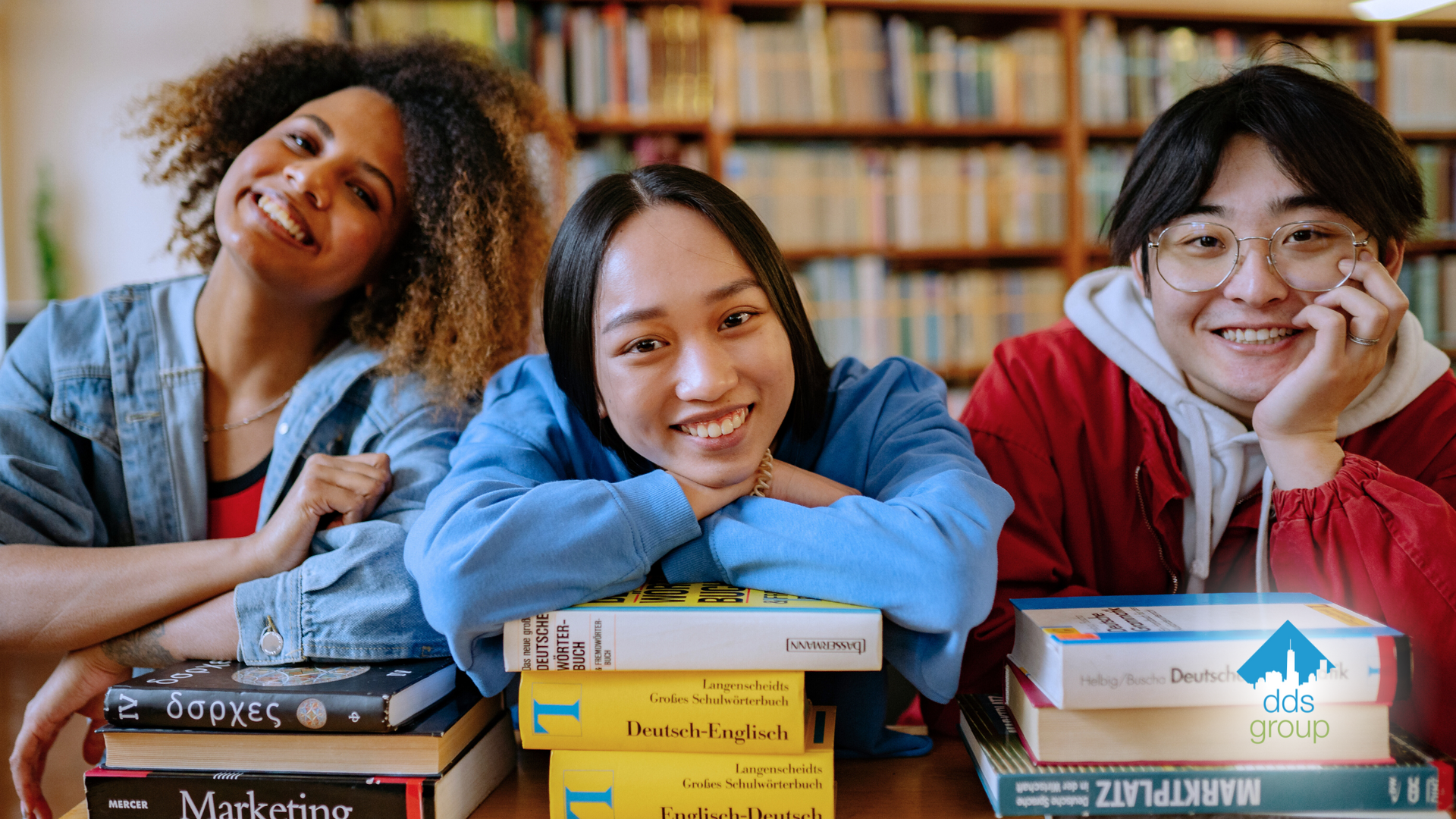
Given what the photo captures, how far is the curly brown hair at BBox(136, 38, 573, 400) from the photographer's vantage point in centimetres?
127

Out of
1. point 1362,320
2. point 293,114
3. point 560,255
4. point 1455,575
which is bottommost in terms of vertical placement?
point 1455,575

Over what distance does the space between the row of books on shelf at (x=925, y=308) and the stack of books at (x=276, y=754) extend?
8.15ft

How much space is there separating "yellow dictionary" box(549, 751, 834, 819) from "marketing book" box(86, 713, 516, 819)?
10 cm

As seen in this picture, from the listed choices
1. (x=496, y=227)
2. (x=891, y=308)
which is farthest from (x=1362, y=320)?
(x=891, y=308)

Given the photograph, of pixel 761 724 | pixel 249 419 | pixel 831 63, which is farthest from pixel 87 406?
pixel 831 63

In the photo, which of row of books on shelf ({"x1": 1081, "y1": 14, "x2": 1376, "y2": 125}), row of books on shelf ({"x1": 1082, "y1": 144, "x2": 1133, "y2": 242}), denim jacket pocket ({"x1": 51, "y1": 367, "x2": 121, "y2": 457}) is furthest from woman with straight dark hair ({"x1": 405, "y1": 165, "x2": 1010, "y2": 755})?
row of books on shelf ({"x1": 1081, "y1": 14, "x2": 1376, "y2": 125})

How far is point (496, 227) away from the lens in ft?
4.30

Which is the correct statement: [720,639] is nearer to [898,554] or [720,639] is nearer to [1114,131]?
[898,554]

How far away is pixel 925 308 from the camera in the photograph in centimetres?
323

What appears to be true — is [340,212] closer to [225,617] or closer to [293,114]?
[293,114]

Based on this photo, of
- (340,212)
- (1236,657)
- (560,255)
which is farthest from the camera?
(340,212)

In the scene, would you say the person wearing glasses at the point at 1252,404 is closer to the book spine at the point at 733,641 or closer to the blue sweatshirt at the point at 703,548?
the blue sweatshirt at the point at 703,548

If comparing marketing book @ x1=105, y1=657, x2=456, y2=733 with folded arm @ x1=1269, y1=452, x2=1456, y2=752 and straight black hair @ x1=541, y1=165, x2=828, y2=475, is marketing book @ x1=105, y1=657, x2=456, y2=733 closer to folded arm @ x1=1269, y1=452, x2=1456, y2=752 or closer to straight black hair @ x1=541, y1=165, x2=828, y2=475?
straight black hair @ x1=541, y1=165, x2=828, y2=475

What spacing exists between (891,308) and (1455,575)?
2397mm
